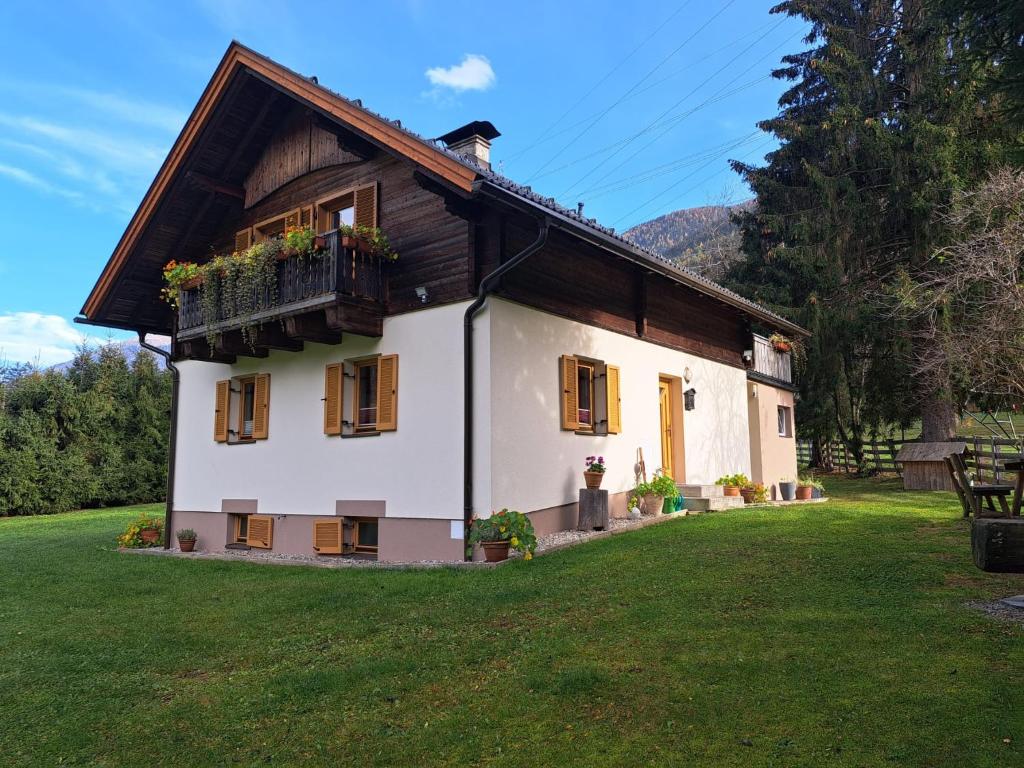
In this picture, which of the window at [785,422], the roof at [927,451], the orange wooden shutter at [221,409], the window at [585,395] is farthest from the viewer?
the window at [785,422]

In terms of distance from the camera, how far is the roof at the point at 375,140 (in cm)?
880

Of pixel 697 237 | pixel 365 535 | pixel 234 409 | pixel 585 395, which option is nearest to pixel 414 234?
pixel 585 395

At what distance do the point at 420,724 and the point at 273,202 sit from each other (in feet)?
37.1

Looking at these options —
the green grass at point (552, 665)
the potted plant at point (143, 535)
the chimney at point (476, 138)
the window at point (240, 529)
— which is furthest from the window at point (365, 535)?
the chimney at point (476, 138)

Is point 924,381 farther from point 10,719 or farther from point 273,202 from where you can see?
point 10,719

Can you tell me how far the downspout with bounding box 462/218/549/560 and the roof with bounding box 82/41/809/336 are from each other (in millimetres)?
1002

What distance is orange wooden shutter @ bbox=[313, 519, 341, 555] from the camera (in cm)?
1062

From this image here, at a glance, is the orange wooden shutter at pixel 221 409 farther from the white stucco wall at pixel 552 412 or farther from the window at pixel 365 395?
the white stucco wall at pixel 552 412

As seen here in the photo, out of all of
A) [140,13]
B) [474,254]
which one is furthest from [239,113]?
[474,254]

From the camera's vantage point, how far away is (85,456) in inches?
889

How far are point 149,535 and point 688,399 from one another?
11.3 m

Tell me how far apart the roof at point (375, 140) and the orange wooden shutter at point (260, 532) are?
585 cm

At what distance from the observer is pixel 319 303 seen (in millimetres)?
9828

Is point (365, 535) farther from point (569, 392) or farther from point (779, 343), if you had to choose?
point (779, 343)
